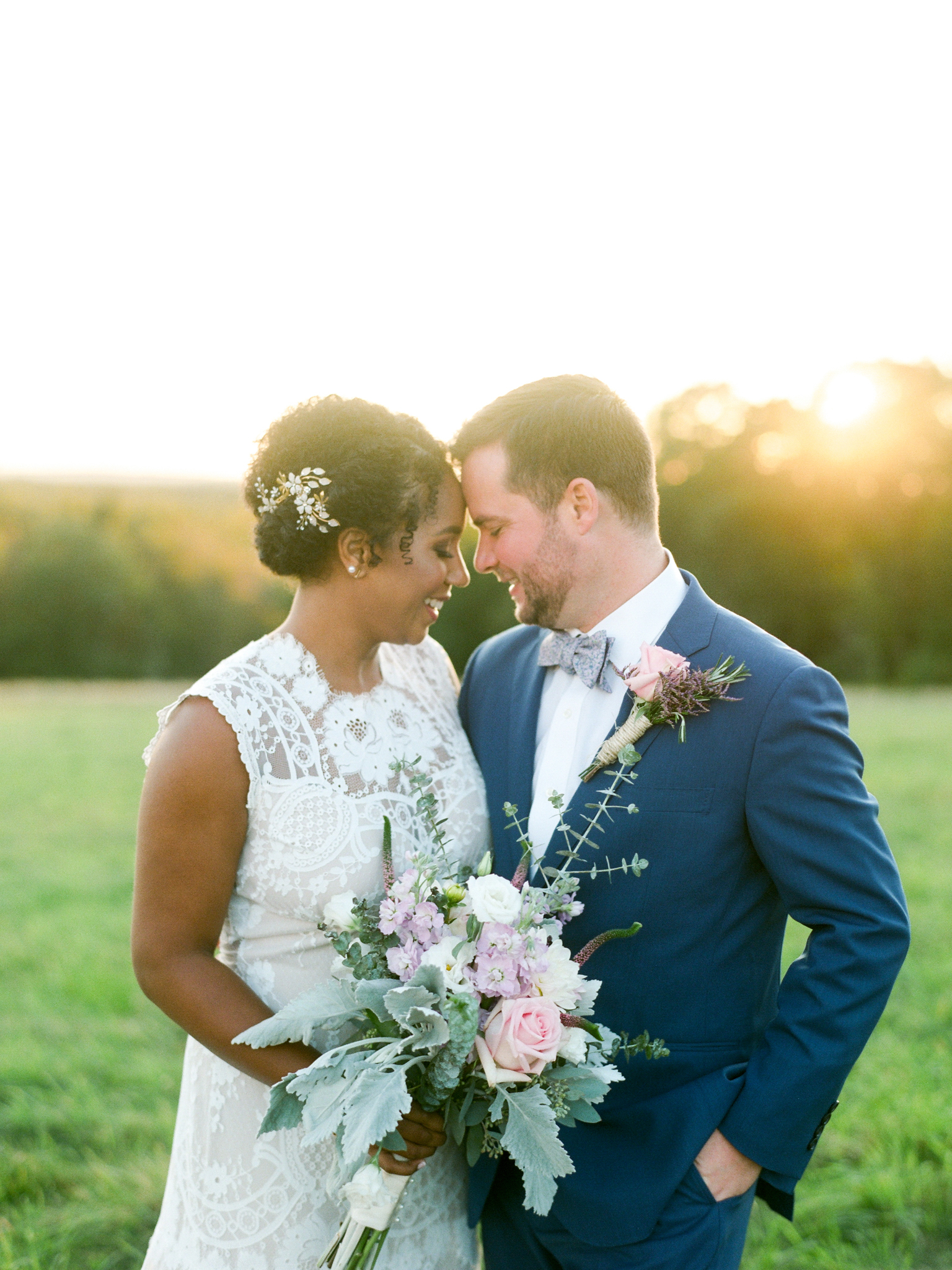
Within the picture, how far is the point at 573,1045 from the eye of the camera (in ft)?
6.87

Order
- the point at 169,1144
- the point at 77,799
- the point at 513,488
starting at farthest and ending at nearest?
the point at 77,799 < the point at 169,1144 < the point at 513,488

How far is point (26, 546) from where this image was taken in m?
45.1

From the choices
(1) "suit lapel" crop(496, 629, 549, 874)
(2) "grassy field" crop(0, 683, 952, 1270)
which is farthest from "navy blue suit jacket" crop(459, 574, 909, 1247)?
(2) "grassy field" crop(0, 683, 952, 1270)

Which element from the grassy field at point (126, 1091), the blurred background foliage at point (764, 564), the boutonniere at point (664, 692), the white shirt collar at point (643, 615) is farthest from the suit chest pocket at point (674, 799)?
the blurred background foliage at point (764, 564)

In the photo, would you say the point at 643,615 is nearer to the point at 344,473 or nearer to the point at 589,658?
the point at 589,658

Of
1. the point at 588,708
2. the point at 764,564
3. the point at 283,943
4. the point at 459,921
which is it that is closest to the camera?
the point at 459,921

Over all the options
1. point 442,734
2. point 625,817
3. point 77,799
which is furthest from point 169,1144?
point 77,799

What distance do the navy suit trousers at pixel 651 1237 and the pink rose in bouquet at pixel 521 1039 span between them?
0.80 meters

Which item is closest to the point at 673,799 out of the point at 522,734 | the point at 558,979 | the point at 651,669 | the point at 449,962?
the point at 651,669

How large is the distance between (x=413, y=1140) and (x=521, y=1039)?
40cm

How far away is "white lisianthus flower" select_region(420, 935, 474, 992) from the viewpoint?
202 centimetres

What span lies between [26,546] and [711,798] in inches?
1860

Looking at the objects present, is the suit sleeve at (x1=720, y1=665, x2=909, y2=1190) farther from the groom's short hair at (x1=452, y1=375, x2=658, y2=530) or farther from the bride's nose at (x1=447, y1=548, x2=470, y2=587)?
the bride's nose at (x1=447, y1=548, x2=470, y2=587)

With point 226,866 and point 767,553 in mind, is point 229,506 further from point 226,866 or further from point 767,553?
point 226,866
